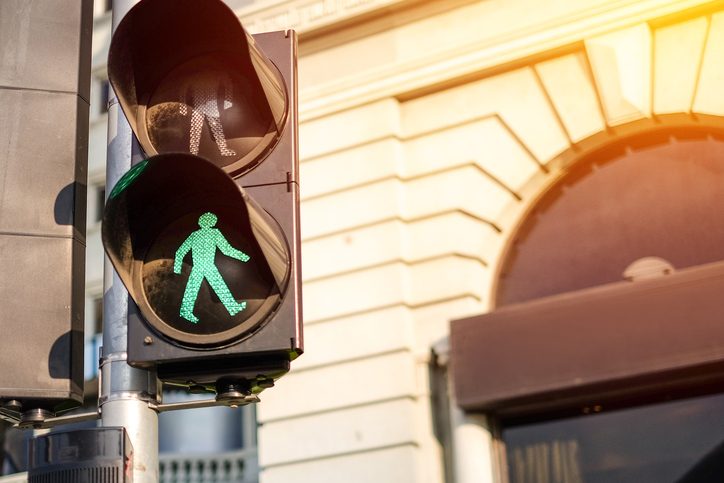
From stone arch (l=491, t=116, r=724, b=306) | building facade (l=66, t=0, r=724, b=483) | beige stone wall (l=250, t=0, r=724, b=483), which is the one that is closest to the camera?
stone arch (l=491, t=116, r=724, b=306)

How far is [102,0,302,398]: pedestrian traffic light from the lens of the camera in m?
3.43

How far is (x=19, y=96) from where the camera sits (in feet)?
14.1

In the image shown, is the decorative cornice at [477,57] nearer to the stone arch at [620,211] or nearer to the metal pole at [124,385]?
the stone arch at [620,211]

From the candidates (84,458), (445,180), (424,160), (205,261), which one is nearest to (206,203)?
(205,261)

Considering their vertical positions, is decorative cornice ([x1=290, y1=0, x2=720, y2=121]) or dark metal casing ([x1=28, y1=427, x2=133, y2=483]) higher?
decorative cornice ([x1=290, y1=0, x2=720, y2=121])

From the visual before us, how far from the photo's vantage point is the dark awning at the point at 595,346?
28.6ft

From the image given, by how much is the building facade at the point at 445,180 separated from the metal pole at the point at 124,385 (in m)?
6.13

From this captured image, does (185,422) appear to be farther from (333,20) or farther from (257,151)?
(257,151)

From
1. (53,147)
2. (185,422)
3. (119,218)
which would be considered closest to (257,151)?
(119,218)

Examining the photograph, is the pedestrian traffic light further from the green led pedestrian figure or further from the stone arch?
the stone arch

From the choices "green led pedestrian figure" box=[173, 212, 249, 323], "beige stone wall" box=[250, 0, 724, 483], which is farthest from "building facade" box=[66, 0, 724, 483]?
"green led pedestrian figure" box=[173, 212, 249, 323]

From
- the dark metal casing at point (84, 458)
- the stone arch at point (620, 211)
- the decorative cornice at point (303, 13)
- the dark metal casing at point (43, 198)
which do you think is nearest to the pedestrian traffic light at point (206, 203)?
the dark metal casing at point (84, 458)

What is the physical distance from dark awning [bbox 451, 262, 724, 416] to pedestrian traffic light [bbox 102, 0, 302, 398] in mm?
5648

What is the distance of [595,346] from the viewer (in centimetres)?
910
